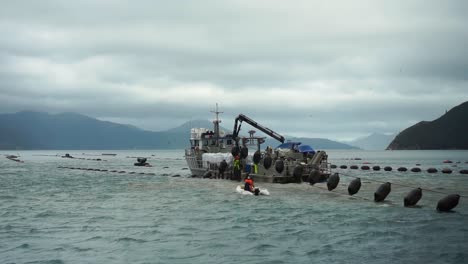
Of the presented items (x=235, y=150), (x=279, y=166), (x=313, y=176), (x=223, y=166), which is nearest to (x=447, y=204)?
(x=313, y=176)

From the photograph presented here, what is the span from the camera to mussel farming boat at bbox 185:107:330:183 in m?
46.8

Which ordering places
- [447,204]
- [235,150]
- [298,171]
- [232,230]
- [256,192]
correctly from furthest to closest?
[235,150] < [298,171] < [256,192] < [447,204] < [232,230]

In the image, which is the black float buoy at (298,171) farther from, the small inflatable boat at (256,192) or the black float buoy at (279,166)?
the small inflatable boat at (256,192)

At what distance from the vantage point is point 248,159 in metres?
52.6

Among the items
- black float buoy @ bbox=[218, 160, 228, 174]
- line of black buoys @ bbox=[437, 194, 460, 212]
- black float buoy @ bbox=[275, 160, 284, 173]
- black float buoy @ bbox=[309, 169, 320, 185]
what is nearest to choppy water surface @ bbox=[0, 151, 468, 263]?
line of black buoys @ bbox=[437, 194, 460, 212]

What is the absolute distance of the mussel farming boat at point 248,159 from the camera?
46750 mm

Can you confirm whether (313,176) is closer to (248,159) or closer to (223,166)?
(248,159)

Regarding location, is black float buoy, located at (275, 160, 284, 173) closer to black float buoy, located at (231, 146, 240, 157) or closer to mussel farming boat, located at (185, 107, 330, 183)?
mussel farming boat, located at (185, 107, 330, 183)

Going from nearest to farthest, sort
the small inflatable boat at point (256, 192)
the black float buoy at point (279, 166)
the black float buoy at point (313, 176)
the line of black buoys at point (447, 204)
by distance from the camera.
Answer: the line of black buoys at point (447, 204), the small inflatable boat at point (256, 192), the black float buoy at point (313, 176), the black float buoy at point (279, 166)

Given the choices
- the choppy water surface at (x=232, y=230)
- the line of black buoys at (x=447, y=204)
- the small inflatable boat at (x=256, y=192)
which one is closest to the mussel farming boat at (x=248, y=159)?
the small inflatable boat at (x=256, y=192)

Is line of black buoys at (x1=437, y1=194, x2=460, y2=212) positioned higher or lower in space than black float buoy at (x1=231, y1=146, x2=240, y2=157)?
lower

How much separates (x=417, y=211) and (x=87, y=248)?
18586mm

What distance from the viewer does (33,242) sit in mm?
20016

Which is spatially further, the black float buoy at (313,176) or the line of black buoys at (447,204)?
the black float buoy at (313,176)
